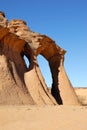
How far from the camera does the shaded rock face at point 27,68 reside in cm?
2250

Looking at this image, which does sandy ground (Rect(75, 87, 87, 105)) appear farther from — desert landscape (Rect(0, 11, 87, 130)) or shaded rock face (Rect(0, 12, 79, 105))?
shaded rock face (Rect(0, 12, 79, 105))

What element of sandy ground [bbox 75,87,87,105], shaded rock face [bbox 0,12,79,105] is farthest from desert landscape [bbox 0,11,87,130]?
sandy ground [bbox 75,87,87,105]

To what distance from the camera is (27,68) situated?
26969 millimetres

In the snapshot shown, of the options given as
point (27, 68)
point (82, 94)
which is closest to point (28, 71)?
point (27, 68)

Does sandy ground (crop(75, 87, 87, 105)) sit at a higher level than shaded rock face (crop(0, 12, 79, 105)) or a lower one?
lower

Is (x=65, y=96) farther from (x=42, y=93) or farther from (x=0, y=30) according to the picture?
(x=0, y=30)

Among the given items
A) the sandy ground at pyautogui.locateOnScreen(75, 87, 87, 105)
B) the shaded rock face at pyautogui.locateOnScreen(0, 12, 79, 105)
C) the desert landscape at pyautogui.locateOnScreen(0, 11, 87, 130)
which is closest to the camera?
the desert landscape at pyautogui.locateOnScreen(0, 11, 87, 130)

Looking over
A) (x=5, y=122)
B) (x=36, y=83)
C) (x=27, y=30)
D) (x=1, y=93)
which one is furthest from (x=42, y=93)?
(x=5, y=122)

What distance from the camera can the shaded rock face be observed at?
73.8ft

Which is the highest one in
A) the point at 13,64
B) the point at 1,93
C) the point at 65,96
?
the point at 13,64

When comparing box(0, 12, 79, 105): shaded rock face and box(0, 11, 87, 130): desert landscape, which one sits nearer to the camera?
box(0, 11, 87, 130): desert landscape

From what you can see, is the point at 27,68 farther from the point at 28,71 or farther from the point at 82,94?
the point at 82,94

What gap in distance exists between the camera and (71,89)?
97.9 ft

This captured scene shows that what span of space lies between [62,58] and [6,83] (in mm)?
10921
